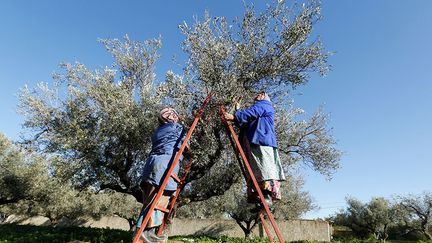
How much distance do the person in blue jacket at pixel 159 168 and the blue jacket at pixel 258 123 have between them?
1312 millimetres

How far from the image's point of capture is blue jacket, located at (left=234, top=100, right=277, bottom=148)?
6.76 metres

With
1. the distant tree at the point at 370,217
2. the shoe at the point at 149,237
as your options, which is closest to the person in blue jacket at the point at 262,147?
the shoe at the point at 149,237

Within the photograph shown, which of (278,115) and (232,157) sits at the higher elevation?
(278,115)

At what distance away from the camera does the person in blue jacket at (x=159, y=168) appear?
19.8ft

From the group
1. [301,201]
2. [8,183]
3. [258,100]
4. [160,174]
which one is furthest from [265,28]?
[301,201]

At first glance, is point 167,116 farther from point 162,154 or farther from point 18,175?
point 18,175

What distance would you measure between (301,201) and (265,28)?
3584 centimetres

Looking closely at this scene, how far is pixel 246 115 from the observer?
267 inches

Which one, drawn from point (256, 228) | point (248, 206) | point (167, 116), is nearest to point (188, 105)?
point (167, 116)

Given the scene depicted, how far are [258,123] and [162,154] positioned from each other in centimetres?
198

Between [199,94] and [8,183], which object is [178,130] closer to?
[199,94]

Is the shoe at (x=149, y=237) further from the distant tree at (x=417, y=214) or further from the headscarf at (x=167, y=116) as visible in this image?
the distant tree at (x=417, y=214)

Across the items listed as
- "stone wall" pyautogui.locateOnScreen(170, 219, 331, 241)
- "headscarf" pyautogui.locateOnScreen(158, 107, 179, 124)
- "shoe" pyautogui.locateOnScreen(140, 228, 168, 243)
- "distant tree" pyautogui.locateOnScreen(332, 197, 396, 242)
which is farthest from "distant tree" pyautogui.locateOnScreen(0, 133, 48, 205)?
"distant tree" pyautogui.locateOnScreen(332, 197, 396, 242)

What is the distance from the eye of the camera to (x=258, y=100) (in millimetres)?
7359
